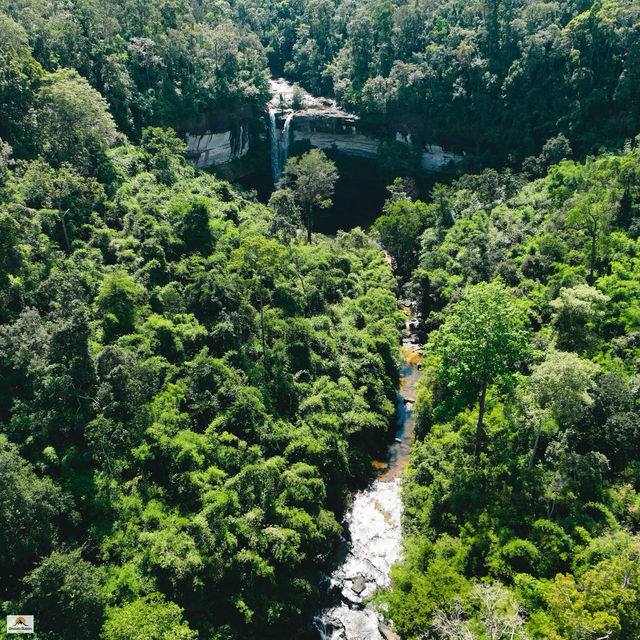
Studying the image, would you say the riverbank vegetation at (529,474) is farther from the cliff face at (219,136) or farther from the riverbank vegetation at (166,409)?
the cliff face at (219,136)

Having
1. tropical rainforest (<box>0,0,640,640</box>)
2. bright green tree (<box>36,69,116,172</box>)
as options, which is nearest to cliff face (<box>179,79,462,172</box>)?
tropical rainforest (<box>0,0,640,640</box>)

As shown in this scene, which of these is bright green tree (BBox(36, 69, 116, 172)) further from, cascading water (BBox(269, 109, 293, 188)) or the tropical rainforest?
cascading water (BBox(269, 109, 293, 188))

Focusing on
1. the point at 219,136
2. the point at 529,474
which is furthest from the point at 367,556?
the point at 219,136

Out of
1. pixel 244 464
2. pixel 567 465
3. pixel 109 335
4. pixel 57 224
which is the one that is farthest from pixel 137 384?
pixel 567 465

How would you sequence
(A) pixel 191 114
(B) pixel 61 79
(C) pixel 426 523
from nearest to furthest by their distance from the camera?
1. (C) pixel 426 523
2. (B) pixel 61 79
3. (A) pixel 191 114

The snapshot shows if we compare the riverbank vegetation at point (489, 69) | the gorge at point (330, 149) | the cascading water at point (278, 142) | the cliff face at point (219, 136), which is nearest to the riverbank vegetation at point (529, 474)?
the riverbank vegetation at point (489, 69)

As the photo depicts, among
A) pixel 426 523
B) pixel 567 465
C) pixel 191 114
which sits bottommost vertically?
pixel 426 523

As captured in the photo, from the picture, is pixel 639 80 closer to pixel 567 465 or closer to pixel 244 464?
pixel 567 465
